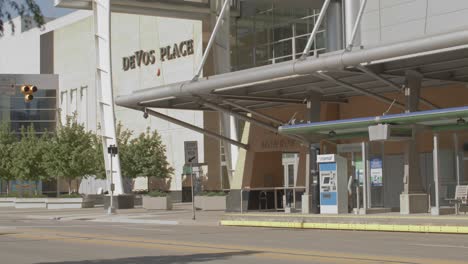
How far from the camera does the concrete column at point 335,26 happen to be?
41.1 meters

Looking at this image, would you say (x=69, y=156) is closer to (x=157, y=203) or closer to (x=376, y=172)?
(x=157, y=203)

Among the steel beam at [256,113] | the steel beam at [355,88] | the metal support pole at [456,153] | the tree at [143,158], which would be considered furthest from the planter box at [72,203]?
the metal support pole at [456,153]

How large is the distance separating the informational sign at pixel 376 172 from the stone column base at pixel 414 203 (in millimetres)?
3205

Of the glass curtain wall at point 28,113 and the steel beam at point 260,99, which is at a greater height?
the glass curtain wall at point 28,113

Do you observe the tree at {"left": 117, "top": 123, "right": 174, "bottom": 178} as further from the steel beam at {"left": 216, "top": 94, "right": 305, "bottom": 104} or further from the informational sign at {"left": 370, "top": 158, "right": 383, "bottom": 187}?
the informational sign at {"left": 370, "top": 158, "right": 383, "bottom": 187}

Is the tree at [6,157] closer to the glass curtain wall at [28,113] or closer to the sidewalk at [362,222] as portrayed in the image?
the glass curtain wall at [28,113]

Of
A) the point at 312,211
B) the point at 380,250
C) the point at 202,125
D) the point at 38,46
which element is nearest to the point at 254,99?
the point at 312,211

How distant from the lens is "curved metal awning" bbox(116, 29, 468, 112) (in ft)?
84.7

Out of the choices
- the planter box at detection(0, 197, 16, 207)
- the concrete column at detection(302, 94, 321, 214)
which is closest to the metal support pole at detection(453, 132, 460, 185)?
the concrete column at detection(302, 94, 321, 214)

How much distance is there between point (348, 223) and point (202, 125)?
1364 inches

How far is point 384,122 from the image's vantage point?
28219 millimetres

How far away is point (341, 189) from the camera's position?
30.4m

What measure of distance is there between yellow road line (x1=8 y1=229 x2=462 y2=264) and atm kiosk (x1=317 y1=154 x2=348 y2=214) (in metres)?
9.34

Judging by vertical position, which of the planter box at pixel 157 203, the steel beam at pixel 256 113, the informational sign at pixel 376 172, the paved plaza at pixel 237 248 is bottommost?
the paved plaza at pixel 237 248
